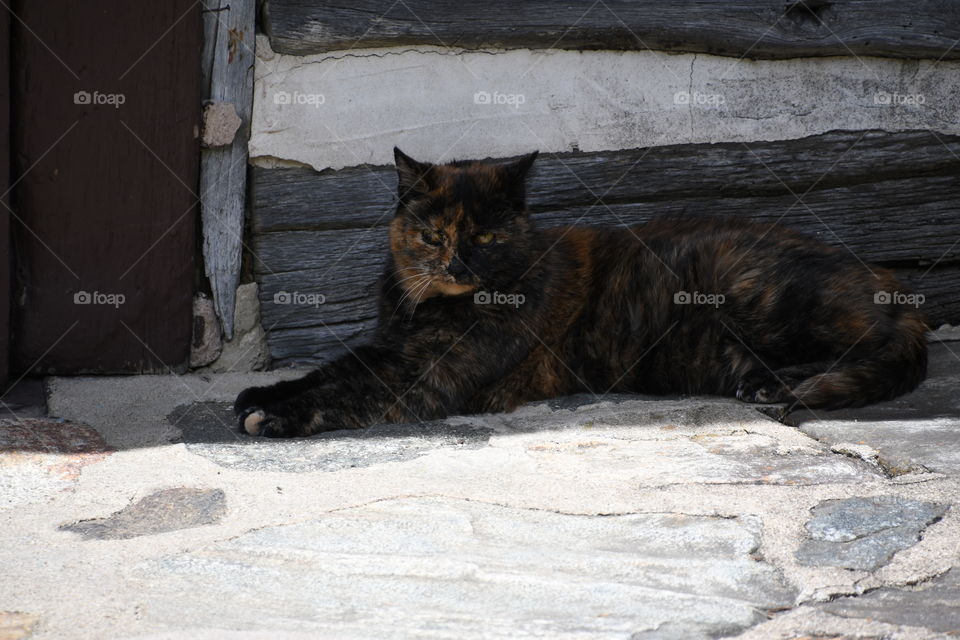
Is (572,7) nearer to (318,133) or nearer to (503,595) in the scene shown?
(318,133)

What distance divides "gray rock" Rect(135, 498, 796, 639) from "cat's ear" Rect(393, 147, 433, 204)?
1.70 metres

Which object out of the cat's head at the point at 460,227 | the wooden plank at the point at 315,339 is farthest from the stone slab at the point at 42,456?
the cat's head at the point at 460,227

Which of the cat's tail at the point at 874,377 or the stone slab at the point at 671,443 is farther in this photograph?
the cat's tail at the point at 874,377

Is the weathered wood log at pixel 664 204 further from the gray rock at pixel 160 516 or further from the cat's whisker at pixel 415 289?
the gray rock at pixel 160 516

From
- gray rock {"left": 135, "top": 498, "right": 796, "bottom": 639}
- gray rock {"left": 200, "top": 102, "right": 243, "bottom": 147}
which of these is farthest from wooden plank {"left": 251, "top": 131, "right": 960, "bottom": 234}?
gray rock {"left": 135, "top": 498, "right": 796, "bottom": 639}

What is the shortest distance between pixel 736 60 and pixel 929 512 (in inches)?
109

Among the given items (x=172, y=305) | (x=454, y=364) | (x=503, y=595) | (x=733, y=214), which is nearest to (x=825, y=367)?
(x=733, y=214)

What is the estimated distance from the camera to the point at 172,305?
4.51 meters

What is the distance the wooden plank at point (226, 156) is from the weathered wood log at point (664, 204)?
10 centimetres

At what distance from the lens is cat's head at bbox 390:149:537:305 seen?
4043mm

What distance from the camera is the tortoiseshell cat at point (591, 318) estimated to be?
4.00 metres

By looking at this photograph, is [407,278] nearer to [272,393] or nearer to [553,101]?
[272,393]

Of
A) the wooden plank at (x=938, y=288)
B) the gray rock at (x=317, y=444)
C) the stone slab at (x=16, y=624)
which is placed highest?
the wooden plank at (x=938, y=288)

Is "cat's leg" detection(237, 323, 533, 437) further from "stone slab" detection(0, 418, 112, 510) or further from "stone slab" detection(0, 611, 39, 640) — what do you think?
"stone slab" detection(0, 611, 39, 640)
